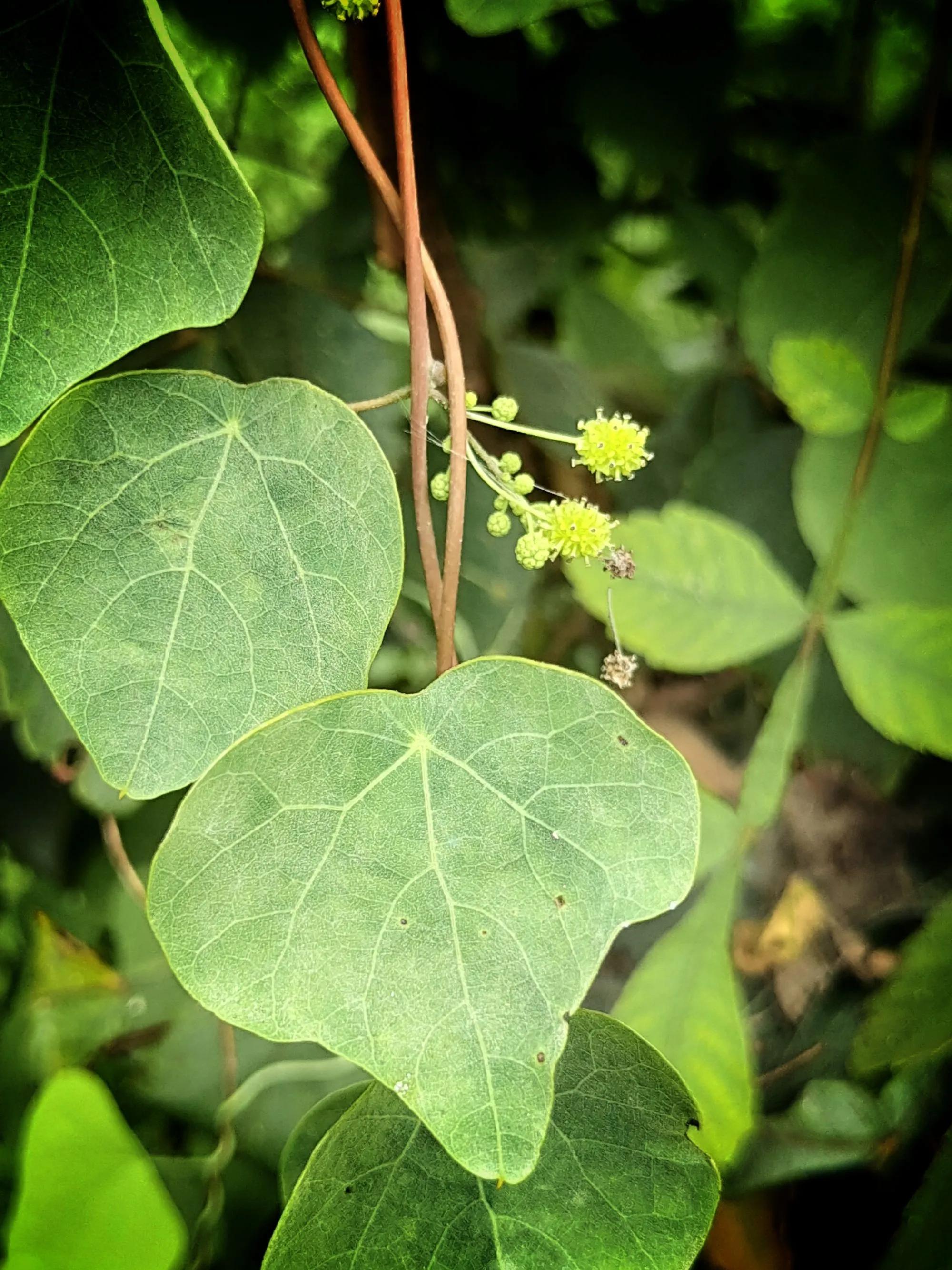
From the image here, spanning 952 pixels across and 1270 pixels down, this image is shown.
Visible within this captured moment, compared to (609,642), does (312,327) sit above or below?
above

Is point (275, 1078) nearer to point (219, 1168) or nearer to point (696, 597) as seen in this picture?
point (219, 1168)

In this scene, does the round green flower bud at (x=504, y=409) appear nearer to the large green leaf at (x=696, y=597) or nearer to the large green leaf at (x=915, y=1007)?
the large green leaf at (x=696, y=597)

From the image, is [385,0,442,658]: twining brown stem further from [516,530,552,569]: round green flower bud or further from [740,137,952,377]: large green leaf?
[740,137,952,377]: large green leaf

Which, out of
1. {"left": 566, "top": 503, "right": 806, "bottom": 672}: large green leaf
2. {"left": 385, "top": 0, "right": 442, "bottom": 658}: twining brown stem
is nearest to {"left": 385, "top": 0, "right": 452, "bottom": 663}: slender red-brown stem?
{"left": 385, "top": 0, "right": 442, "bottom": 658}: twining brown stem

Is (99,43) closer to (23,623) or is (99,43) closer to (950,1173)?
(23,623)

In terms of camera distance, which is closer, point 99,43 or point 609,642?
point 99,43

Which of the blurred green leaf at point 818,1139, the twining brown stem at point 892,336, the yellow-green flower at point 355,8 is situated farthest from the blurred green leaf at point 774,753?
the yellow-green flower at point 355,8

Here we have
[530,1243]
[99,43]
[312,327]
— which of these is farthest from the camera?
[312,327]

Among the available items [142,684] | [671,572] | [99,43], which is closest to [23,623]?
[142,684]
